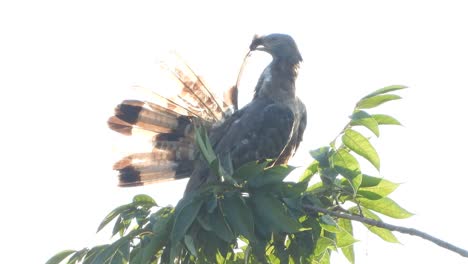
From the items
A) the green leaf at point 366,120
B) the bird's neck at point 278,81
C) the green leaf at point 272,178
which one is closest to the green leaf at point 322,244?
the green leaf at point 272,178

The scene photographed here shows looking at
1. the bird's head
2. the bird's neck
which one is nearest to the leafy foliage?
the bird's neck

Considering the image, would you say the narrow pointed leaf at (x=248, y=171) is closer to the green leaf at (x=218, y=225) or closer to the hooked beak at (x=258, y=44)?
the green leaf at (x=218, y=225)

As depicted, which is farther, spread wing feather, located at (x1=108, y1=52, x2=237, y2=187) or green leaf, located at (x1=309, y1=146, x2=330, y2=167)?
spread wing feather, located at (x1=108, y1=52, x2=237, y2=187)

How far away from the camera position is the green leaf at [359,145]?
420 cm

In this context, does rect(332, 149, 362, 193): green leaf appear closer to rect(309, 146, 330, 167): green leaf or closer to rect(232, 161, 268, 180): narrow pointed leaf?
rect(309, 146, 330, 167): green leaf

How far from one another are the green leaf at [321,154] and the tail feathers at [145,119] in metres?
2.89

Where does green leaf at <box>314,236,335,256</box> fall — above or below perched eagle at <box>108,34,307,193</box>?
below

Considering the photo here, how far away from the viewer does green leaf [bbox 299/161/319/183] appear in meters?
4.64

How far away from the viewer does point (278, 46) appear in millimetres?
7438

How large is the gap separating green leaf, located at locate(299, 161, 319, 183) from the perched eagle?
1.88 meters

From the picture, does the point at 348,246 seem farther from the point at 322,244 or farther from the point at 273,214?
the point at 273,214

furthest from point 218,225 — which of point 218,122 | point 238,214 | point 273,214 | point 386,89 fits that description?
point 218,122

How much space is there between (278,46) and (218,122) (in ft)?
2.80

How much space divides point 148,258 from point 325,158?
39.3 inches
